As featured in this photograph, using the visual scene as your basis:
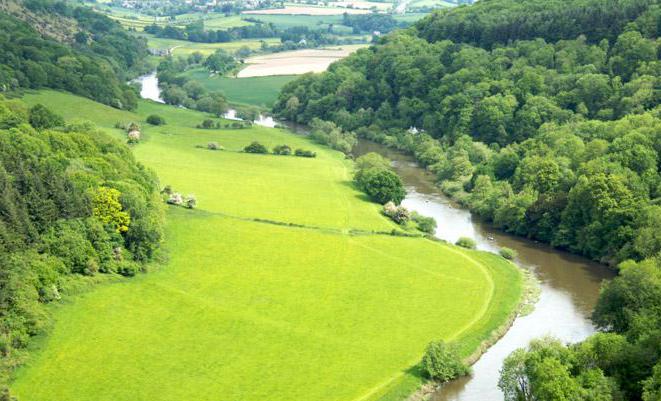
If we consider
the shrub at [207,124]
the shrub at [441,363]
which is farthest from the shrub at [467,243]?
the shrub at [207,124]

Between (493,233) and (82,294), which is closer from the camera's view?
(82,294)

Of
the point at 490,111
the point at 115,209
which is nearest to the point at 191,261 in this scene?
the point at 115,209

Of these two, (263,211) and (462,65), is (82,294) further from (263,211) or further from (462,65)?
(462,65)

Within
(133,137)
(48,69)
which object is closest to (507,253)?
(133,137)

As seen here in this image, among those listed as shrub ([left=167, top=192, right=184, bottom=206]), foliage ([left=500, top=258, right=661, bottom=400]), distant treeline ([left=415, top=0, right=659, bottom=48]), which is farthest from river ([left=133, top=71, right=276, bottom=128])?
foliage ([left=500, top=258, right=661, bottom=400])

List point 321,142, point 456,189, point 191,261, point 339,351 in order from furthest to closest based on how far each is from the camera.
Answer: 1. point 321,142
2. point 456,189
3. point 191,261
4. point 339,351

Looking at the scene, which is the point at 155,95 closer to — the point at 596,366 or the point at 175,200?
the point at 175,200

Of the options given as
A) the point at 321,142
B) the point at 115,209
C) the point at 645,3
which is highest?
the point at 645,3

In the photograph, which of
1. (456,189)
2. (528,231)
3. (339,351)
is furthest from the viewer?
(456,189)
